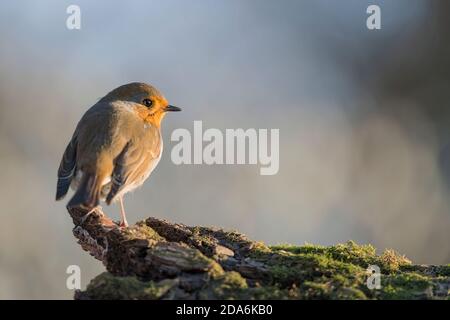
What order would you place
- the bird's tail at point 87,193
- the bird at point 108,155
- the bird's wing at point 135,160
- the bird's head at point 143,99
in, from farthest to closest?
1. the bird's head at point 143,99
2. the bird's wing at point 135,160
3. the bird at point 108,155
4. the bird's tail at point 87,193

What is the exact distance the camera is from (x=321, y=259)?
379 cm

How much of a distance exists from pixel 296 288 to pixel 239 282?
309 mm

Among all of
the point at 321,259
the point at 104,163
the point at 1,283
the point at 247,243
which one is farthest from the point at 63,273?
the point at 321,259

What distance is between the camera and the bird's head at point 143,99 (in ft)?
19.8

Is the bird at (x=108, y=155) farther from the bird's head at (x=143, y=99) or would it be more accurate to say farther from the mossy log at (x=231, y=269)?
the mossy log at (x=231, y=269)

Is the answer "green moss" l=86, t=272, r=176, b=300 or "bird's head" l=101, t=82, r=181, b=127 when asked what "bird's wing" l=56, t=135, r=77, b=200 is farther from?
"green moss" l=86, t=272, r=176, b=300

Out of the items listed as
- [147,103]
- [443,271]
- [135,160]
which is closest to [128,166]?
[135,160]

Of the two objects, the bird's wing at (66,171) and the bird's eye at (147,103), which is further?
the bird's eye at (147,103)

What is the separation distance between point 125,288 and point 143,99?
3195 millimetres

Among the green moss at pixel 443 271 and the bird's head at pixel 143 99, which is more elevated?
the bird's head at pixel 143 99

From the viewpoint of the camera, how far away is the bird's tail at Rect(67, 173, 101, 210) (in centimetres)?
462

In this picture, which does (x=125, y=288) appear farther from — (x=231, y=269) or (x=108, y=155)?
(x=108, y=155)

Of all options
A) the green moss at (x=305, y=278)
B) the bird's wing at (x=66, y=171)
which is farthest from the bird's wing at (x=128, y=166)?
the green moss at (x=305, y=278)

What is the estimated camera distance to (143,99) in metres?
6.12
